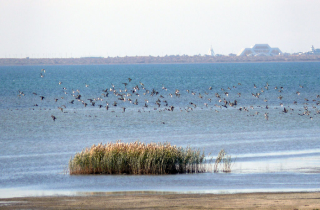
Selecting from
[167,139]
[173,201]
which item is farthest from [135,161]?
[167,139]

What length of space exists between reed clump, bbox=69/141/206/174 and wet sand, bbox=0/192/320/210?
16.9 ft

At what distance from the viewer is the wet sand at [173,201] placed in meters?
18.1

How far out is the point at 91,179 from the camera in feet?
83.8

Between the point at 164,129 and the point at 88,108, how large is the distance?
2199 cm

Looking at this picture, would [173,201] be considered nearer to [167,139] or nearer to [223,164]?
[223,164]

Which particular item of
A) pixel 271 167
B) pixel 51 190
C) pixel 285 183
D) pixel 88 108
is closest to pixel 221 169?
pixel 271 167

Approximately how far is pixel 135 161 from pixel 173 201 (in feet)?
23.9

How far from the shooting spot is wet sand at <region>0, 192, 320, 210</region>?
1814 cm

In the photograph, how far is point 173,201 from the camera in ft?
63.7

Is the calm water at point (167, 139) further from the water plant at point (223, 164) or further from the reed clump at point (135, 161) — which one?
the reed clump at point (135, 161)

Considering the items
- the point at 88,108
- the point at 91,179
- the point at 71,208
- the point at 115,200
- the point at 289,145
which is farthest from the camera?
the point at 88,108

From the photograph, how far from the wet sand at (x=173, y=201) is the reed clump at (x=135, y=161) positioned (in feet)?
16.9

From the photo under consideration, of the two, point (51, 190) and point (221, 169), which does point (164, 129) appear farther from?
point (51, 190)

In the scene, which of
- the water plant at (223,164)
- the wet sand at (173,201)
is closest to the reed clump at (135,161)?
the water plant at (223,164)
